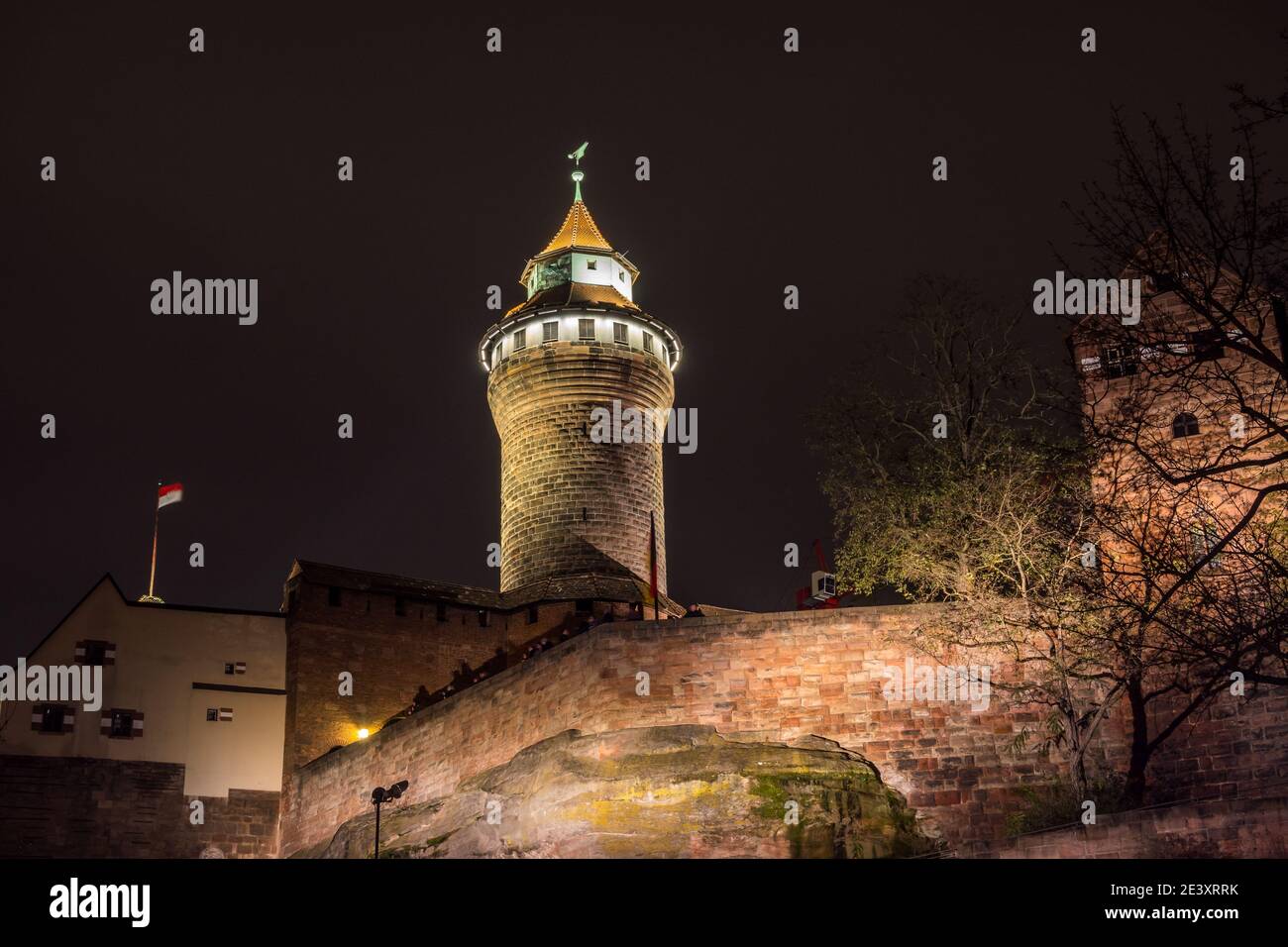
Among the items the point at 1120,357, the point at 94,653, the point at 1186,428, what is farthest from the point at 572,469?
the point at 1120,357

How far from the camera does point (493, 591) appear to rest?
3769 cm

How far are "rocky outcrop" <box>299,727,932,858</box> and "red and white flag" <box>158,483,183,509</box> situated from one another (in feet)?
56.7

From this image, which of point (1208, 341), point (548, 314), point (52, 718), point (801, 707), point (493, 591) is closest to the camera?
point (1208, 341)

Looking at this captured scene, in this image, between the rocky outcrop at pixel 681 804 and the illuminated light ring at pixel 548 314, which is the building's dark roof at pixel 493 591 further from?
the rocky outcrop at pixel 681 804

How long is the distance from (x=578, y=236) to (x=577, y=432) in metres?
7.76

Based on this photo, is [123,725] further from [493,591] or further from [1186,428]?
[1186,428]

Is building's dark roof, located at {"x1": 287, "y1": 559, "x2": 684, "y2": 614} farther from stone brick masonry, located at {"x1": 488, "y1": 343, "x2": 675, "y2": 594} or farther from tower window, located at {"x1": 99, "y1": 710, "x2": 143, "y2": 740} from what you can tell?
tower window, located at {"x1": 99, "y1": 710, "x2": 143, "y2": 740}

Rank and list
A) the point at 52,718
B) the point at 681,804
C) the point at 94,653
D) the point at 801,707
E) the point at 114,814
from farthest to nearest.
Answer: the point at 94,653
the point at 52,718
the point at 114,814
the point at 801,707
the point at 681,804

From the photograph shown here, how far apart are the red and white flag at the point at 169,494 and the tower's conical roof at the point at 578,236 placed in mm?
12375

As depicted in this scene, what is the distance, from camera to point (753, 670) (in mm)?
24109

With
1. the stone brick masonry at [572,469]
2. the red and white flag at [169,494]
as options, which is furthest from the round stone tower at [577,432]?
the red and white flag at [169,494]
